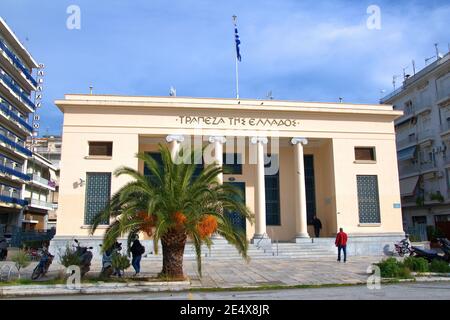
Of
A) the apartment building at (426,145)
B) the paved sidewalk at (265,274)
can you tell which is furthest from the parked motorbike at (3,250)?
the apartment building at (426,145)

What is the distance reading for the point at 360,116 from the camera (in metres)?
26.9

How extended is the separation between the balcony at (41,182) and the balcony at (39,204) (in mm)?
1977

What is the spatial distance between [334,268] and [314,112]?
1167 centimetres

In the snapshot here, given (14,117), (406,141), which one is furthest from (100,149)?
(406,141)

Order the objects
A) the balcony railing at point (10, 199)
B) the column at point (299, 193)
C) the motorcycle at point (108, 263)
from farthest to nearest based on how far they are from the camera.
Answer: the balcony railing at point (10, 199), the column at point (299, 193), the motorcycle at point (108, 263)

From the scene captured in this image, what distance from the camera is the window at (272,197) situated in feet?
91.9

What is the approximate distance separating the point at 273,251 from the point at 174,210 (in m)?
11.6

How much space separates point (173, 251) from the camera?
539 inches

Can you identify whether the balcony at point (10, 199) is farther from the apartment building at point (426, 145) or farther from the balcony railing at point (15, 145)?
the apartment building at point (426, 145)

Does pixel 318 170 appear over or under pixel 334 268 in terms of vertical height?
over

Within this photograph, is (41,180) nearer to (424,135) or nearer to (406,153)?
(406,153)

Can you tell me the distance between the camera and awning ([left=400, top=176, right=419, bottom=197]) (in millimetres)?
41750
